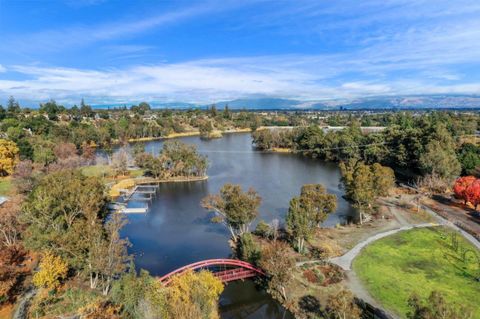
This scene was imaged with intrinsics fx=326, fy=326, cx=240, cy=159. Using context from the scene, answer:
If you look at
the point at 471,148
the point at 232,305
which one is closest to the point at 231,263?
the point at 232,305

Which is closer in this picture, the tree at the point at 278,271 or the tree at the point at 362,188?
the tree at the point at 278,271

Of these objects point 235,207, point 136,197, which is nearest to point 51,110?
point 136,197

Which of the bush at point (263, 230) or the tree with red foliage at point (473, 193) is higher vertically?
the tree with red foliage at point (473, 193)

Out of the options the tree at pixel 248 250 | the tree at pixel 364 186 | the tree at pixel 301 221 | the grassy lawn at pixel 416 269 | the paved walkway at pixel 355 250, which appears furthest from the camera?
the tree at pixel 364 186

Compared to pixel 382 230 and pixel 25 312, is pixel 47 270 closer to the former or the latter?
pixel 25 312

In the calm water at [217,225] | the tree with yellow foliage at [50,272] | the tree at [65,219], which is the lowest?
the calm water at [217,225]

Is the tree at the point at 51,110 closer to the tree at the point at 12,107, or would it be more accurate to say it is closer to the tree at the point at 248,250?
the tree at the point at 12,107

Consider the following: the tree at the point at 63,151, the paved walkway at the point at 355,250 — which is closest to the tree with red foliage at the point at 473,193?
the paved walkway at the point at 355,250
